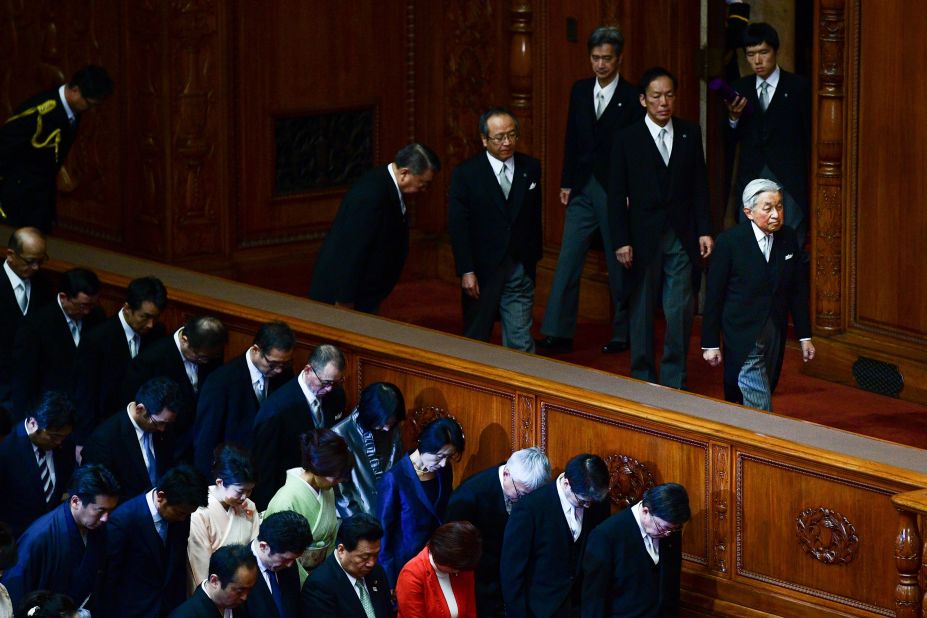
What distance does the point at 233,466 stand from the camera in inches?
309

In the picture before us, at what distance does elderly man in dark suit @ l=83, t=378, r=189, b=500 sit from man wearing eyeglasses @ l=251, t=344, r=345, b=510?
37 centimetres

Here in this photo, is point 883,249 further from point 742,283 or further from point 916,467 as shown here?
point 916,467

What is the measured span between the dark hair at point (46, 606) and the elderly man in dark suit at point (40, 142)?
451 centimetres

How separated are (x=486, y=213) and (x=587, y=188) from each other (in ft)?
3.35

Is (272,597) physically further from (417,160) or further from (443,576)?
(417,160)

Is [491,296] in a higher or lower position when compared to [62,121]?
lower

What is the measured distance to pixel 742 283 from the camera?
30.1 ft

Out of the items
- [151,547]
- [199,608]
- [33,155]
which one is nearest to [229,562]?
[199,608]

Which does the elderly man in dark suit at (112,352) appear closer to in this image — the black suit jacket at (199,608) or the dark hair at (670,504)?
the black suit jacket at (199,608)

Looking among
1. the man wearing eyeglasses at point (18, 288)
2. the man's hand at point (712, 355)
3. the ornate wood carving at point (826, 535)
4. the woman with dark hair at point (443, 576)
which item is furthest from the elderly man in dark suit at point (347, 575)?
the man wearing eyeglasses at point (18, 288)

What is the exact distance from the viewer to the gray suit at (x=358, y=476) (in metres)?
8.62

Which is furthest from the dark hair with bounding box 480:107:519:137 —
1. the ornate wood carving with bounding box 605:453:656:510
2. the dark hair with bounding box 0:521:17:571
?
the dark hair with bounding box 0:521:17:571

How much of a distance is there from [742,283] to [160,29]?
415 cm

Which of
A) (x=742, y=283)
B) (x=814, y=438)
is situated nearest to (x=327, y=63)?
(x=742, y=283)
